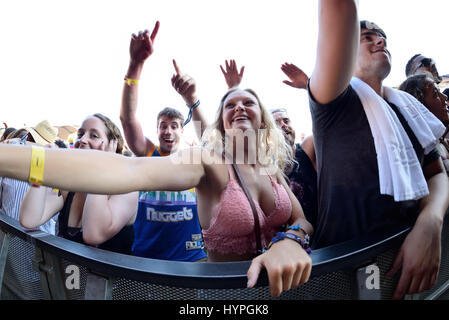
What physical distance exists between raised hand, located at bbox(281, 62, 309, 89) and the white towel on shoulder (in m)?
0.83

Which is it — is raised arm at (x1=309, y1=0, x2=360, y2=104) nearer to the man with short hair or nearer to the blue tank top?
the man with short hair

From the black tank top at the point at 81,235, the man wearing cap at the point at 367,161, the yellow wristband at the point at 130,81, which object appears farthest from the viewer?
the yellow wristband at the point at 130,81

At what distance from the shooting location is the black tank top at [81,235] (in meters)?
1.59

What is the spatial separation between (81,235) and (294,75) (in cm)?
188

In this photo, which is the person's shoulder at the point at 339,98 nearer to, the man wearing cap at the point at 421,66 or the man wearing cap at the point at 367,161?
the man wearing cap at the point at 367,161

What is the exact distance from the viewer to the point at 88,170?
688 millimetres

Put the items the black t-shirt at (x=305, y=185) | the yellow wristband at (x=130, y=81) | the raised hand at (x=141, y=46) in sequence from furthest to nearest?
1. the yellow wristband at (x=130, y=81)
2. the raised hand at (x=141, y=46)
3. the black t-shirt at (x=305, y=185)

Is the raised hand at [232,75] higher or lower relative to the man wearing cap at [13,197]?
higher

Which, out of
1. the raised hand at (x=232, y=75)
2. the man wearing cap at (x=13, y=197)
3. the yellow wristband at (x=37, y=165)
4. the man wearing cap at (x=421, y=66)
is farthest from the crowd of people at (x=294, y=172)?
the man wearing cap at (x=13, y=197)

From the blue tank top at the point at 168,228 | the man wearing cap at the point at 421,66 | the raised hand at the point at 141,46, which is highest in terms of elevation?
the man wearing cap at the point at 421,66

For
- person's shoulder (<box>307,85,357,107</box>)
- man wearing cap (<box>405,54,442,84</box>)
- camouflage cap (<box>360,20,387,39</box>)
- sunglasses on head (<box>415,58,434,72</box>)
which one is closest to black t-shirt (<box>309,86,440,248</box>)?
person's shoulder (<box>307,85,357,107</box>)

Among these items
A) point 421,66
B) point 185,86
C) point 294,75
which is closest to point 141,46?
point 185,86

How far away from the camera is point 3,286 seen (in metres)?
1.13
